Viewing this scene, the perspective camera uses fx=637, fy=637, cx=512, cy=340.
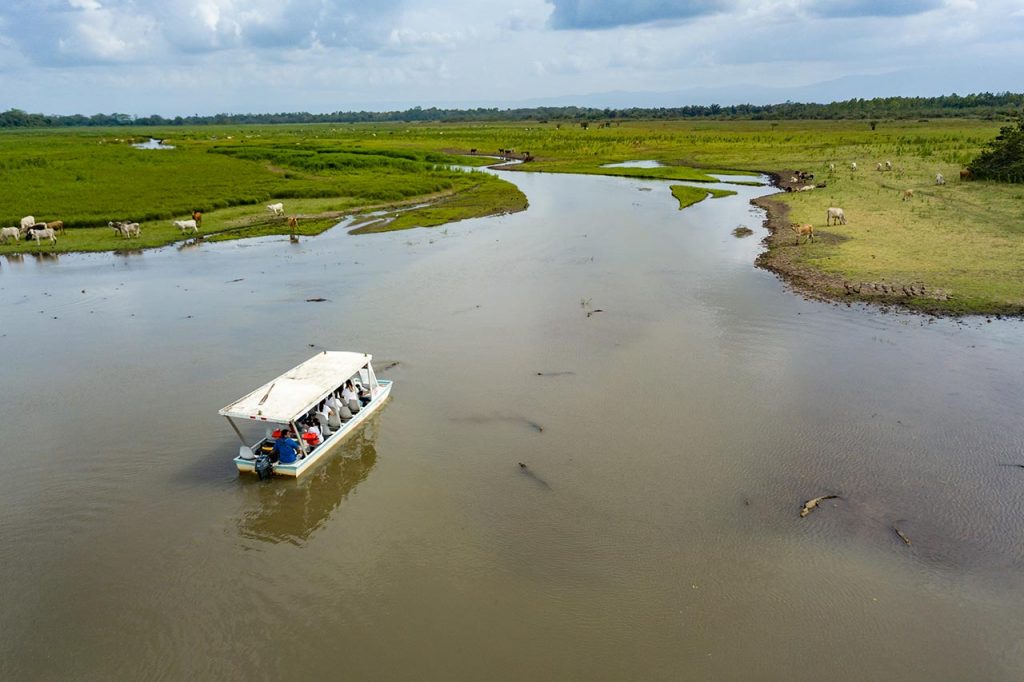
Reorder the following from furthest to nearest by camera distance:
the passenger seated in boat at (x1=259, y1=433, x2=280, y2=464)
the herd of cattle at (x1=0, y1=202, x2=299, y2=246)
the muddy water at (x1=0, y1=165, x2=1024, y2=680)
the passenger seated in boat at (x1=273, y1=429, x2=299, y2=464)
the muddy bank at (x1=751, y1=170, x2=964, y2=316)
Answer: the herd of cattle at (x1=0, y1=202, x2=299, y2=246) < the muddy bank at (x1=751, y1=170, x2=964, y2=316) < the passenger seated in boat at (x1=259, y1=433, x2=280, y2=464) < the passenger seated in boat at (x1=273, y1=429, x2=299, y2=464) < the muddy water at (x1=0, y1=165, x2=1024, y2=680)

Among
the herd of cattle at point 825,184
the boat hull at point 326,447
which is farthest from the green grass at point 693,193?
the boat hull at point 326,447

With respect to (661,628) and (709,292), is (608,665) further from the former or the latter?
(709,292)

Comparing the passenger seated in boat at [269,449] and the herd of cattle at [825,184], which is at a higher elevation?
the herd of cattle at [825,184]

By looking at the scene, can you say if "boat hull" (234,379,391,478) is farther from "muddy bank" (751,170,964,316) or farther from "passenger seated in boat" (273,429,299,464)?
"muddy bank" (751,170,964,316)

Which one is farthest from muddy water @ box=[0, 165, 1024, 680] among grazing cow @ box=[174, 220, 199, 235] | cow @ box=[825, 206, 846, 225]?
grazing cow @ box=[174, 220, 199, 235]

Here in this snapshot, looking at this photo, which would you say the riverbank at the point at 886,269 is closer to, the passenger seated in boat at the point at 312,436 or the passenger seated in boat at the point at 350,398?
the passenger seated in boat at the point at 350,398

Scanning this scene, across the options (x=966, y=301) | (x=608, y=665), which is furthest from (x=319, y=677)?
(x=966, y=301)

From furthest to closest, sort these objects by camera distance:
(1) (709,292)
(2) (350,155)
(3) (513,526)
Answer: (2) (350,155) → (1) (709,292) → (3) (513,526)
